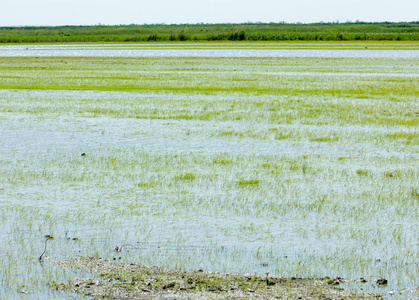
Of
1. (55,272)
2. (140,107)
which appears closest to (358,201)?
(55,272)

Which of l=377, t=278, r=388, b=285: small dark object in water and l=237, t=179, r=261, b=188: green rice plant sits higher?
l=237, t=179, r=261, b=188: green rice plant

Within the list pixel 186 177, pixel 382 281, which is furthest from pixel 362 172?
pixel 382 281

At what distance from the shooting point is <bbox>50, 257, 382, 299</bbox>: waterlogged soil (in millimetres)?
7520

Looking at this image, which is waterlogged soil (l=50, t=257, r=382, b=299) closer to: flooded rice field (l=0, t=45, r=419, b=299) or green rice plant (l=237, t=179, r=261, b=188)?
flooded rice field (l=0, t=45, r=419, b=299)

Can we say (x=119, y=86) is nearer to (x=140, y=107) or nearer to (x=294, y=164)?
(x=140, y=107)

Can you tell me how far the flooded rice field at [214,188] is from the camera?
885cm

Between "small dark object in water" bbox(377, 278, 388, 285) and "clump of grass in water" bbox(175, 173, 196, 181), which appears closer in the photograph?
"small dark object in water" bbox(377, 278, 388, 285)

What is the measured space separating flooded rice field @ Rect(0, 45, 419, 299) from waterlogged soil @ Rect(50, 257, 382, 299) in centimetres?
26

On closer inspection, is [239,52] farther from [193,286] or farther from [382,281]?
[193,286]

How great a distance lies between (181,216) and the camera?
11023 mm

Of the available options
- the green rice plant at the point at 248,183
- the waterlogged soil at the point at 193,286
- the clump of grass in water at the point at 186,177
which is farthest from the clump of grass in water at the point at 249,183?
the waterlogged soil at the point at 193,286

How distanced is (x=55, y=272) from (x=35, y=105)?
21328 millimetres

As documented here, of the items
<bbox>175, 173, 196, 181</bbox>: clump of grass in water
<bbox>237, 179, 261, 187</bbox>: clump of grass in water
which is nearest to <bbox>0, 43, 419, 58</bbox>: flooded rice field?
<bbox>175, 173, 196, 181</bbox>: clump of grass in water

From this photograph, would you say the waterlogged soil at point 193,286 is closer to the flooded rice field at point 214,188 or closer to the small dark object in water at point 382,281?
the flooded rice field at point 214,188
